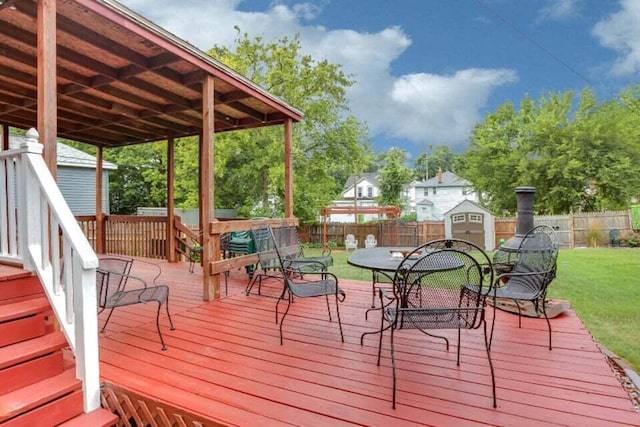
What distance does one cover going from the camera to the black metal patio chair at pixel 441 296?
86.8 inches

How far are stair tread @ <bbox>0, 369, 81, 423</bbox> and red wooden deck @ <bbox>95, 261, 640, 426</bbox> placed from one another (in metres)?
0.24

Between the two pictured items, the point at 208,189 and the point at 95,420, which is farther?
the point at 208,189

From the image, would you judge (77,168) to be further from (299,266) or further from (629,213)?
(629,213)

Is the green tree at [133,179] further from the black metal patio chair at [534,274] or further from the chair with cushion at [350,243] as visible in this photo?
the black metal patio chair at [534,274]

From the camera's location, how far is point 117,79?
13.3 feet

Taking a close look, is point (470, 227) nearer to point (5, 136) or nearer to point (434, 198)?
point (5, 136)

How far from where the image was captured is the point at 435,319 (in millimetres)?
2227

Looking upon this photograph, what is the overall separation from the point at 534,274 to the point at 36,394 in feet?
11.2

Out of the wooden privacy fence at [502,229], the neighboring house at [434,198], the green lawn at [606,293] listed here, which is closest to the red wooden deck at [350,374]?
the green lawn at [606,293]

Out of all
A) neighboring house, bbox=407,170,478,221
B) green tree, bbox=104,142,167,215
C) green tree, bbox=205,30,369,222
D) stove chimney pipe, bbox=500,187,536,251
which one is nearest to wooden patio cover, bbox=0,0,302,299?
stove chimney pipe, bbox=500,187,536,251

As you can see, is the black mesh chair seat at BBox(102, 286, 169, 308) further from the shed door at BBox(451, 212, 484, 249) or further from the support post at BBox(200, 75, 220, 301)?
the shed door at BBox(451, 212, 484, 249)

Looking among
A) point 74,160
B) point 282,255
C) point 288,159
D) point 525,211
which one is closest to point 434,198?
point 74,160

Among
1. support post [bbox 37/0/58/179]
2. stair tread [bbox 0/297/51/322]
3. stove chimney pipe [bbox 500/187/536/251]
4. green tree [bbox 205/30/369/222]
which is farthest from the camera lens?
green tree [bbox 205/30/369/222]

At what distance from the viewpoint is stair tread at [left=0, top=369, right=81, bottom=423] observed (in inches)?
70.8
